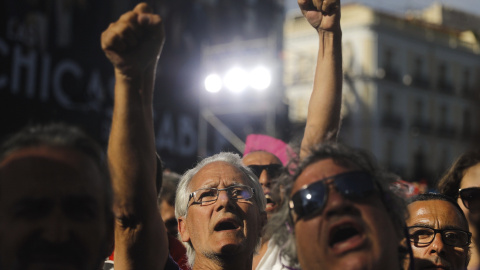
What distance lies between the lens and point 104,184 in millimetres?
2549

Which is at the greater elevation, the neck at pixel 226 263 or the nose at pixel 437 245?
the nose at pixel 437 245

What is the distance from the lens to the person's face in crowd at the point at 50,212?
2.32m

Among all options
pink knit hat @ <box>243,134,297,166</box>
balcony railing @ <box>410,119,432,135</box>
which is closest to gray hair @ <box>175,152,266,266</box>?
pink knit hat @ <box>243,134,297,166</box>

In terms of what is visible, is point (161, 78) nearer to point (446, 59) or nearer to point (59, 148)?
point (59, 148)

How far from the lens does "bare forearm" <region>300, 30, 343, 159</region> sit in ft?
11.4

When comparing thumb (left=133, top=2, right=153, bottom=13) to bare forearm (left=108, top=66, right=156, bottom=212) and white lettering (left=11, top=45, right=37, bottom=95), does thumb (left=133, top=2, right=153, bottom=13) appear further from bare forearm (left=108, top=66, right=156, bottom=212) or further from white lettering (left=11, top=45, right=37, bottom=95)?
white lettering (left=11, top=45, right=37, bottom=95)

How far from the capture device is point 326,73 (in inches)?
139

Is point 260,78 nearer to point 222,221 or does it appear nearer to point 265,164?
point 265,164

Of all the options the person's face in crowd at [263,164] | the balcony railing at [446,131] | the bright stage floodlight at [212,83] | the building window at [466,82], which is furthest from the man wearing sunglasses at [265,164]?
the building window at [466,82]

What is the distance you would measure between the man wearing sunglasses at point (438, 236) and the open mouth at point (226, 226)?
75 cm

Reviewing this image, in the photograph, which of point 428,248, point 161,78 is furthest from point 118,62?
point 161,78

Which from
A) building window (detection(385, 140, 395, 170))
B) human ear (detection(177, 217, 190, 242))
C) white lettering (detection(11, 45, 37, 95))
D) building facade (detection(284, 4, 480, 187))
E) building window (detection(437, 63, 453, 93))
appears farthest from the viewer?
building window (detection(437, 63, 453, 93))

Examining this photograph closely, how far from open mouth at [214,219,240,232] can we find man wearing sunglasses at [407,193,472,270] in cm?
75

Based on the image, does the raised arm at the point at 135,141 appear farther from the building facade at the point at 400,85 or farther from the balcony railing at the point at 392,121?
the balcony railing at the point at 392,121
